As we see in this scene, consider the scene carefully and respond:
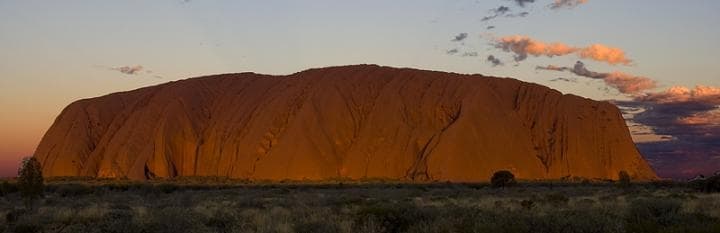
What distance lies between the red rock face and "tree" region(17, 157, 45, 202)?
201 feet

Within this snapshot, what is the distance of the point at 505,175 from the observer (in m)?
63.0

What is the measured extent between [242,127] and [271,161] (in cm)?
1206

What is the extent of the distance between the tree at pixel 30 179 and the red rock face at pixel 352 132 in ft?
201

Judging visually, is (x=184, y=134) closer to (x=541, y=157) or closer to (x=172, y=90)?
(x=172, y=90)

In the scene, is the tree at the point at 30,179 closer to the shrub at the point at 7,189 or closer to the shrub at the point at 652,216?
the shrub at the point at 652,216

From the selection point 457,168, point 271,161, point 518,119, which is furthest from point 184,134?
point 518,119

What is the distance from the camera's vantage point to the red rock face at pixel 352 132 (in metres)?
90.4

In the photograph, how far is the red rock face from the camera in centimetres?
9038

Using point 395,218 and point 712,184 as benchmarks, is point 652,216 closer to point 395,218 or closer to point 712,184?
point 395,218

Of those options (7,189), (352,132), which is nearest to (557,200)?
(7,189)

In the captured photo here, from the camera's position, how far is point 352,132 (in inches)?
3814

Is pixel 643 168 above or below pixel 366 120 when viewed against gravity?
below

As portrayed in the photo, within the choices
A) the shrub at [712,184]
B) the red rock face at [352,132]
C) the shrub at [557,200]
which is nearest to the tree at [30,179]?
the shrub at [557,200]

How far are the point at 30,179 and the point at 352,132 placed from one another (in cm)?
7087
